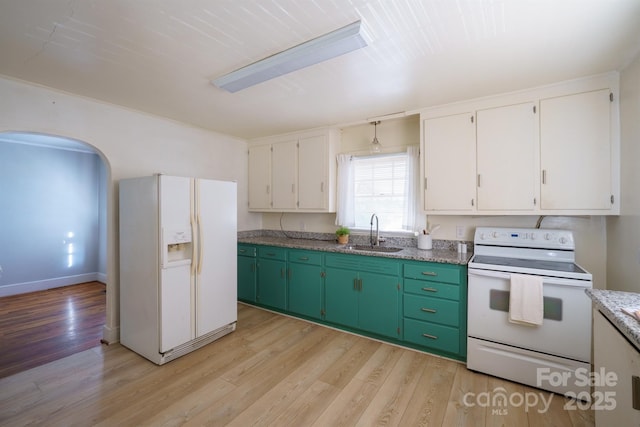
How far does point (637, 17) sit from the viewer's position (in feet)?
4.94

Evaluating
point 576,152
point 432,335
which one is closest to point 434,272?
point 432,335

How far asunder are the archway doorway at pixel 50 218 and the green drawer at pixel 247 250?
6.73ft

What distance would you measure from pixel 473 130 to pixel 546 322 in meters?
1.74

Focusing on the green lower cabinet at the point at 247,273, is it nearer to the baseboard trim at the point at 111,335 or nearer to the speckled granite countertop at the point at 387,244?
the speckled granite countertop at the point at 387,244

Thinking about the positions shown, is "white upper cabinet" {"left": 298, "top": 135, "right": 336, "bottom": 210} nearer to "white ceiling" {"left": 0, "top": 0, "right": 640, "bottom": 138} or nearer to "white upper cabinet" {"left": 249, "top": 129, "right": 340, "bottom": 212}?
"white upper cabinet" {"left": 249, "top": 129, "right": 340, "bottom": 212}

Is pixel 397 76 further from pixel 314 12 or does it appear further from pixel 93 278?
pixel 93 278

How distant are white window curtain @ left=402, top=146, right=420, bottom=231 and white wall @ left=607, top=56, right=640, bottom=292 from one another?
1.60 m


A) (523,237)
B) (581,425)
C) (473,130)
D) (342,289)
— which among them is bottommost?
(581,425)

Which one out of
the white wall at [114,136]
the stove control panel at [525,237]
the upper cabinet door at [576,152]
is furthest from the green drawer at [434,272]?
the white wall at [114,136]

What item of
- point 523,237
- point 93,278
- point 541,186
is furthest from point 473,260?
point 93,278

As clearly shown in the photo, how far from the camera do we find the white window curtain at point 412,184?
316 centimetres

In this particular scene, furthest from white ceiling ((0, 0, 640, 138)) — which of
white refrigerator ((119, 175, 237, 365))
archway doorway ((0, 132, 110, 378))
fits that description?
archway doorway ((0, 132, 110, 378))

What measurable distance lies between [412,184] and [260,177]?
224 cm

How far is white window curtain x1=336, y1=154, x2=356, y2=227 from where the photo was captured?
3592 millimetres
